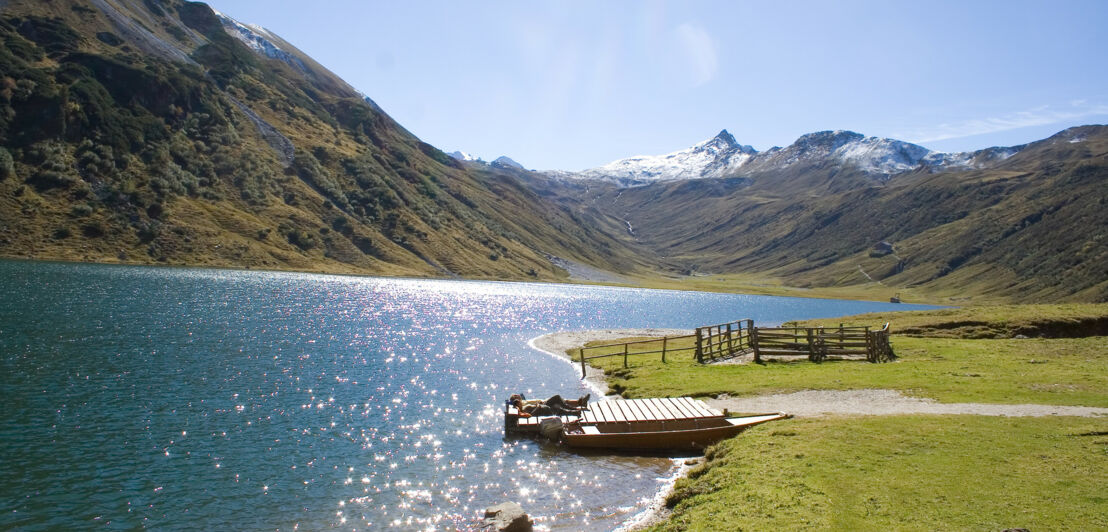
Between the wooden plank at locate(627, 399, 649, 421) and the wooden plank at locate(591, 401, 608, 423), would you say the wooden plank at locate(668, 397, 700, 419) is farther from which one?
the wooden plank at locate(591, 401, 608, 423)

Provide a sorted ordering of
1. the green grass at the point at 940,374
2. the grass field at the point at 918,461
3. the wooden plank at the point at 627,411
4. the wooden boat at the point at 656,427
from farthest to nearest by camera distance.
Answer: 1. the wooden plank at the point at 627,411
2. the green grass at the point at 940,374
3. the wooden boat at the point at 656,427
4. the grass field at the point at 918,461

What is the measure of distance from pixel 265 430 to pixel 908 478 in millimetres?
26652

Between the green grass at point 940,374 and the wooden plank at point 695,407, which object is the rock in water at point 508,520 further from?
the green grass at point 940,374

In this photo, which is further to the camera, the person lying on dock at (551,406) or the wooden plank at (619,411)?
the person lying on dock at (551,406)

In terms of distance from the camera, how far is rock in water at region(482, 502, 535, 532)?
674 inches

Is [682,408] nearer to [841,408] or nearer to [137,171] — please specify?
[841,408]

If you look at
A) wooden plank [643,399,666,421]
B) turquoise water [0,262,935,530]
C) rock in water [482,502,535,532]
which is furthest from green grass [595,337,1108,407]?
rock in water [482,502,535,532]

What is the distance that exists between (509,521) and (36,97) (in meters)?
177

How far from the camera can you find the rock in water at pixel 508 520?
17.1 meters

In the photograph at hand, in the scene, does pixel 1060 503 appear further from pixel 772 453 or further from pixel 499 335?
pixel 499 335

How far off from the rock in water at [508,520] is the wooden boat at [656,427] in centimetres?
975

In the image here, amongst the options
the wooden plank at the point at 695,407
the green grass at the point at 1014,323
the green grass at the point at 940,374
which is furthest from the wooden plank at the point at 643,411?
the green grass at the point at 1014,323

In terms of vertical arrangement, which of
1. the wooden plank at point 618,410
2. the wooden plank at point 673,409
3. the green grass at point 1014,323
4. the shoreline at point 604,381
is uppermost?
the green grass at point 1014,323

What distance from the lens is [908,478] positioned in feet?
54.1
